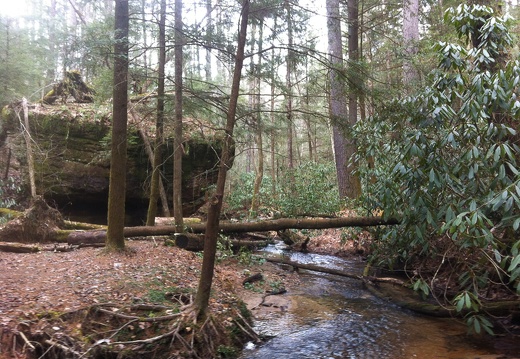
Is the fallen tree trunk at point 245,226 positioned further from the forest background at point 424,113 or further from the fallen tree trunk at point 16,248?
the forest background at point 424,113

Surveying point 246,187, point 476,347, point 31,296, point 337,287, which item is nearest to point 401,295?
point 337,287

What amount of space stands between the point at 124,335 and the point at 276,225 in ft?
19.4

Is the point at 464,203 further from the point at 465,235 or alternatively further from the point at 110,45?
the point at 110,45

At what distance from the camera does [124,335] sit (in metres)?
4.75

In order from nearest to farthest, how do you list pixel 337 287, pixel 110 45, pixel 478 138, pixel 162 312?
pixel 162 312, pixel 478 138, pixel 110 45, pixel 337 287

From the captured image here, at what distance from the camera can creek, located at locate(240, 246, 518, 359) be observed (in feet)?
17.5

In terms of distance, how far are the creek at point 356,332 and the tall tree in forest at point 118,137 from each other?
342 cm

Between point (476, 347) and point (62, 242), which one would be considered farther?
point (62, 242)

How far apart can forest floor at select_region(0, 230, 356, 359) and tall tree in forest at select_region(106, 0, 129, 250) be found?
1.72ft

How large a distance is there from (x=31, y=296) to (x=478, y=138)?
6768 millimetres

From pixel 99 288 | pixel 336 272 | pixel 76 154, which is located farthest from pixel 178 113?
pixel 76 154

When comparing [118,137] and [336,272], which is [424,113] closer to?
[336,272]

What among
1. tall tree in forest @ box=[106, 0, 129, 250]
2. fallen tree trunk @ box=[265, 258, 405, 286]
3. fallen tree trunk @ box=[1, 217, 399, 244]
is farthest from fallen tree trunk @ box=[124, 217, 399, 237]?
tall tree in forest @ box=[106, 0, 129, 250]

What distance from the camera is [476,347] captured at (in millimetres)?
5395
